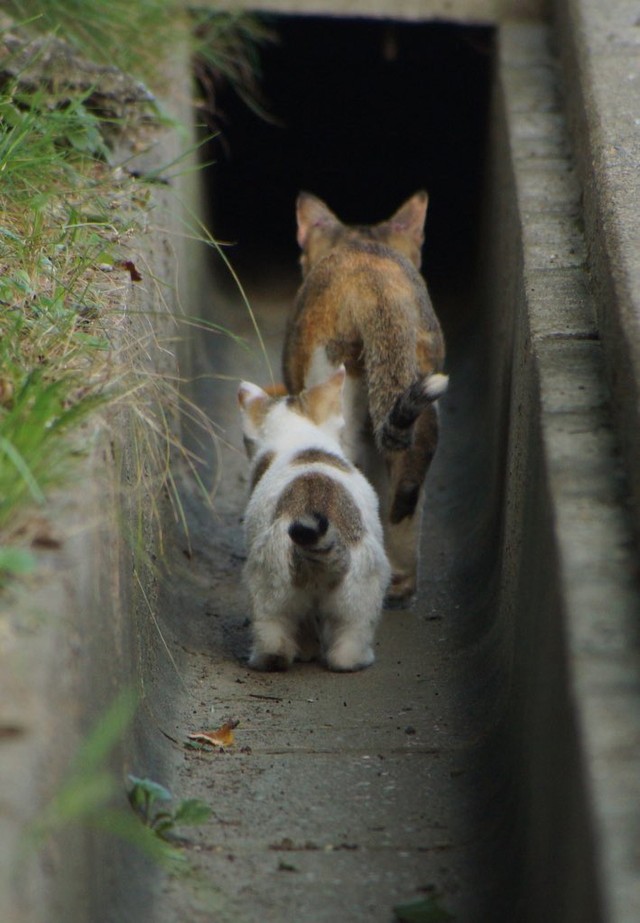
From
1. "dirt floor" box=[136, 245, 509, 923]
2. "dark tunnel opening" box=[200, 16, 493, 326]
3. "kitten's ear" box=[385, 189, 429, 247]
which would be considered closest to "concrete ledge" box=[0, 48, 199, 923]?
"dirt floor" box=[136, 245, 509, 923]

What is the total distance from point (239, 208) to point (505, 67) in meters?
3.66

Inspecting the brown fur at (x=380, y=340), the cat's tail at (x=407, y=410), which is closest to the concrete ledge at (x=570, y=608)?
the cat's tail at (x=407, y=410)

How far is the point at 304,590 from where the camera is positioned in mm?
4660

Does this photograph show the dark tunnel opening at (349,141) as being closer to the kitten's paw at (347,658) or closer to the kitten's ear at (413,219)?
the kitten's ear at (413,219)

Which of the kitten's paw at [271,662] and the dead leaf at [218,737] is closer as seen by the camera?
the dead leaf at [218,737]

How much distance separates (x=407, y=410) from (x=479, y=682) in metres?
0.98

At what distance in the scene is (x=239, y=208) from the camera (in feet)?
35.5

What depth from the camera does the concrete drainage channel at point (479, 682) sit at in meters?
2.77

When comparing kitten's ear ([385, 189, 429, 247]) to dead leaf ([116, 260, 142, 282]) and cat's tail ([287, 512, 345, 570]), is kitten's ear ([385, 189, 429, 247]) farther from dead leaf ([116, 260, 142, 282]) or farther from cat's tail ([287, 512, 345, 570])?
cat's tail ([287, 512, 345, 570])

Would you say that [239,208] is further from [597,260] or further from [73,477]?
[73,477]

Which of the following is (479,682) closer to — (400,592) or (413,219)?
(400,592)

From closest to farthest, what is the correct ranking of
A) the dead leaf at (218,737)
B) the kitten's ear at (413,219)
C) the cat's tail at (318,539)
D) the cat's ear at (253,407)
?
1. the dead leaf at (218,737)
2. the cat's tail at (318,539)
3. the cat's ear at (253,407)
4. the kitten's ear at (413,219)

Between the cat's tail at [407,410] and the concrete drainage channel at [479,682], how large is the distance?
308 mm

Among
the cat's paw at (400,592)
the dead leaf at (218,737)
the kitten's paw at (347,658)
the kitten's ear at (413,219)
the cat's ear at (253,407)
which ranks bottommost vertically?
the cat's paw at (400,592)
